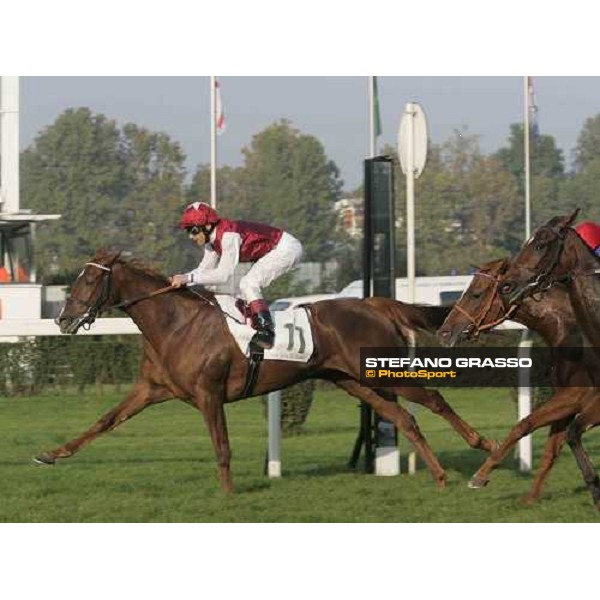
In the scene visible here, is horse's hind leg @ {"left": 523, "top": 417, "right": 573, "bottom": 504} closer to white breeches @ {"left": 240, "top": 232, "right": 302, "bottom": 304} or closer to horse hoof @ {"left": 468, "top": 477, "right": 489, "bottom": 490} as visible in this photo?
horse hoof @ {"left": 468, "top": 477, "right": 489, "bottom": 490}

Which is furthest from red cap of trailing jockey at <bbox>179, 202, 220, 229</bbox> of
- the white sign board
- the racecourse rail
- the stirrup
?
the white sign board

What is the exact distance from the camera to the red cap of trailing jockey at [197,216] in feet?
24.0

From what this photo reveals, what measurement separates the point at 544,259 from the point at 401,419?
1.56 meters

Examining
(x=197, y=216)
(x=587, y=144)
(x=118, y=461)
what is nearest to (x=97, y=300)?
(x=197, y=216)

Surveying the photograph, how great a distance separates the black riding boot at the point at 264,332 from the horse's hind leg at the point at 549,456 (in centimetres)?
158

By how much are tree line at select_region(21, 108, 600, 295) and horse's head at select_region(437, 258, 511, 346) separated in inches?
1125

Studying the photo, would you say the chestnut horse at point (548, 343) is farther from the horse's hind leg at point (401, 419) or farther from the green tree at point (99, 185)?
the green tree at point (99, 185)

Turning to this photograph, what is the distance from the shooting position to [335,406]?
14.4m

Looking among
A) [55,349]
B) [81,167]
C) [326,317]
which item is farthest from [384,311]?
[81,167]

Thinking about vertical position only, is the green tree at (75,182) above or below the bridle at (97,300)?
above

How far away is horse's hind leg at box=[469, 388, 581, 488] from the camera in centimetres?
673

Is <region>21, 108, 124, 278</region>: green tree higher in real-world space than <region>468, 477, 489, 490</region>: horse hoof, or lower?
higher

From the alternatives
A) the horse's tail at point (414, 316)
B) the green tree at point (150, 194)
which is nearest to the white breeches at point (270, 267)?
the horse's tail at point (414, 316)
